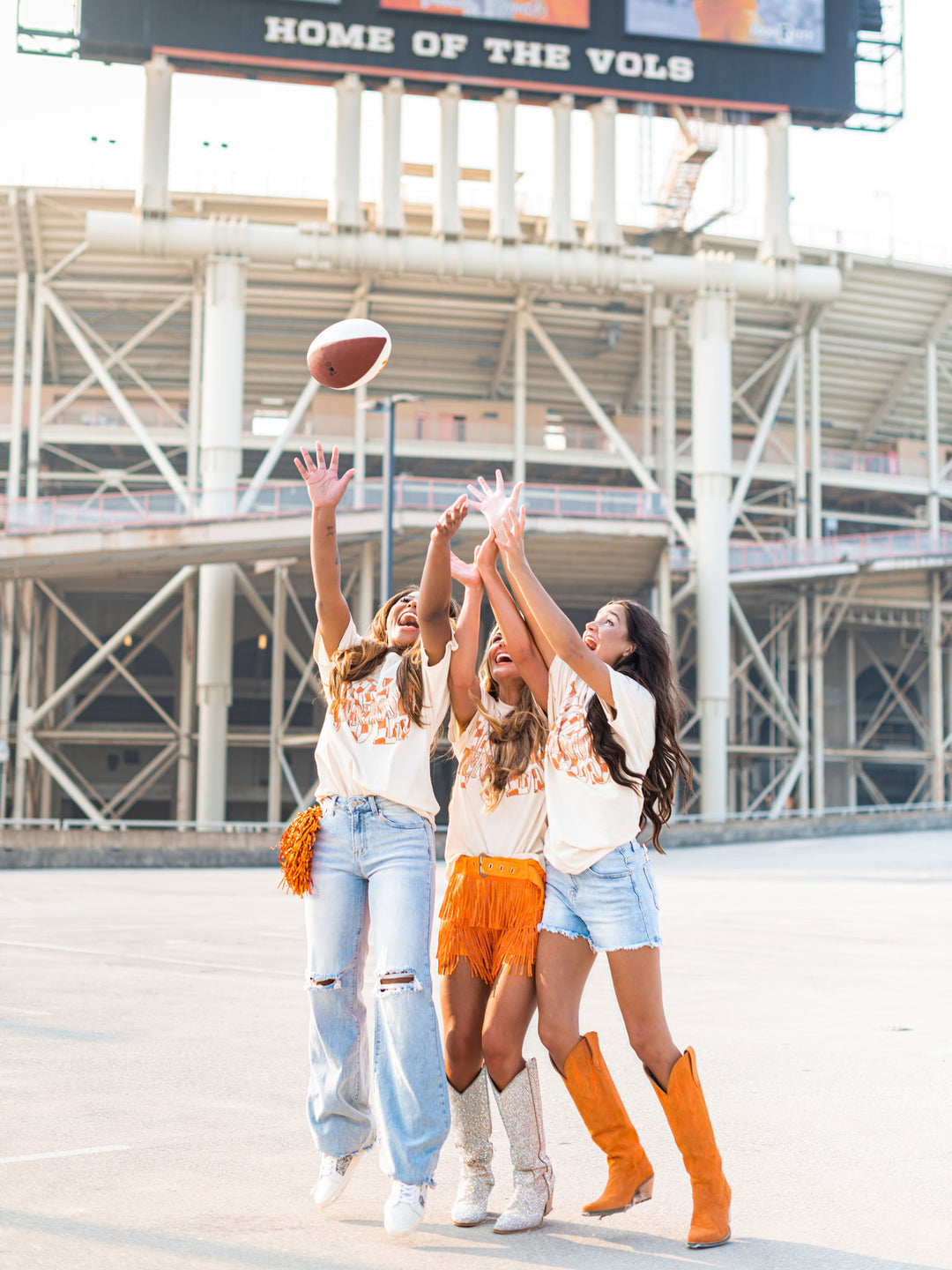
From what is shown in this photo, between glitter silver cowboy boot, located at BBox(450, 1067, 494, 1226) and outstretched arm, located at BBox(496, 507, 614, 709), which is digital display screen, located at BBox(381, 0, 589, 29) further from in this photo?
glitter silver cowboy boot, located at BBox(450, 1067, 494, 1226)

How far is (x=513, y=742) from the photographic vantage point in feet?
14.9

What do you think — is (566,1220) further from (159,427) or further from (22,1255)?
(159,427)

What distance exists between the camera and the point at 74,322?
37.7 meters

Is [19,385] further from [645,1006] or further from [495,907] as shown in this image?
[645,1006]

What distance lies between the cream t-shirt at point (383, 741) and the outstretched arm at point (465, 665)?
0.12ft

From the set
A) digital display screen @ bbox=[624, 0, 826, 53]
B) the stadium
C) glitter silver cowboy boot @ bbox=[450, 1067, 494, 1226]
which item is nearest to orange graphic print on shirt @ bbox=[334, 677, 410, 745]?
glitter silver cowboy boot @ bbox=[450, 1067, 494, 1226]

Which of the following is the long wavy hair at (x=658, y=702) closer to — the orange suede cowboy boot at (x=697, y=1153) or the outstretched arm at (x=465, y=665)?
the outstretched arm at (x=465, y=665)

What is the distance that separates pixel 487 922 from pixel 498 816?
35 cm

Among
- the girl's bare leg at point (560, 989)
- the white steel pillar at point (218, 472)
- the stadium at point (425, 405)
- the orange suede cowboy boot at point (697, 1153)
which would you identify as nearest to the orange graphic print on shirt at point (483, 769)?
the girl's bare leg at point (560, 989)

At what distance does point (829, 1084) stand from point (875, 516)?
134 ft

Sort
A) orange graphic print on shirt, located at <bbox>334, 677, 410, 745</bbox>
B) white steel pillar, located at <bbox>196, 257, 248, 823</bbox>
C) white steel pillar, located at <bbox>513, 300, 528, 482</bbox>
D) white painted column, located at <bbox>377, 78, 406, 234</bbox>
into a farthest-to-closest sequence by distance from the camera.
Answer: white steel pillar, located at <bbox>513, 300, 528, 482</bbox> → white painted column, located at <bbox>377, 78, 406, 234</bbox> → white steel pillar, located at <bbox>196, 257, 248, 823</bbox> → orange graphic print on shirt, located at <bbox>334, 677, 410, 745</bbox>

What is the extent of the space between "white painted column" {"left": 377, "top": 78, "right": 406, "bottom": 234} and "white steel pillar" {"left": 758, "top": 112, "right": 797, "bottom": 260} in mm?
10125

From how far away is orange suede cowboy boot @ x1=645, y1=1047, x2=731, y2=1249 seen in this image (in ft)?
12.8

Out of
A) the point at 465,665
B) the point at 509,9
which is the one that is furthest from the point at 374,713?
the point at 509,9
